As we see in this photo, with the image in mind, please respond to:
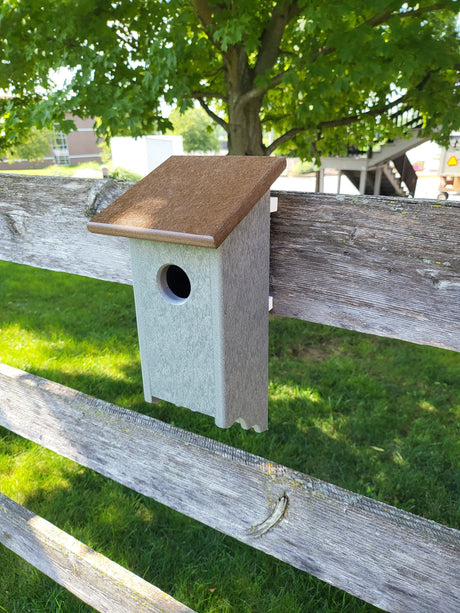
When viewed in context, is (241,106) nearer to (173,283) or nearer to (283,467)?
(173,283)

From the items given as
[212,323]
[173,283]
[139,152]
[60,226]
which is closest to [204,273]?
[212,323]

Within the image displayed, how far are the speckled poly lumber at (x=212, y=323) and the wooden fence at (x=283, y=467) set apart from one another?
3.1 inches

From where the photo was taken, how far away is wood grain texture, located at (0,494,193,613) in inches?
54.7

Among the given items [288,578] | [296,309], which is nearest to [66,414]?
[296,309]

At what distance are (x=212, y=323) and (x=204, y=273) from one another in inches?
4.6

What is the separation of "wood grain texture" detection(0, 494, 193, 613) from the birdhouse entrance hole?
32.1 inches

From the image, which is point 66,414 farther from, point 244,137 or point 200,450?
point 244,137

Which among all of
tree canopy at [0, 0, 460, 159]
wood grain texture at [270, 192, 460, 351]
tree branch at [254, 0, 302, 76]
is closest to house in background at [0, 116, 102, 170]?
tree canopy at [0, 0, 460, 159]

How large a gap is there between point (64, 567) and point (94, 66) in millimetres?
3601

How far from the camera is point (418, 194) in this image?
17.6 m

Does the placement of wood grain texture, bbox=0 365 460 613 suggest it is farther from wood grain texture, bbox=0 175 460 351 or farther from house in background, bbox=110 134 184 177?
house in background, bbox=110 134 184 177

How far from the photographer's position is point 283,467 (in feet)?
3.84

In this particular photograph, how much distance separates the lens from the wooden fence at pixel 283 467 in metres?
1.00

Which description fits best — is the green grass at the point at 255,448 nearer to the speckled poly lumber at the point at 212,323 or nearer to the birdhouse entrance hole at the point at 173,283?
the speckled poly lumber at the point at 212,323
